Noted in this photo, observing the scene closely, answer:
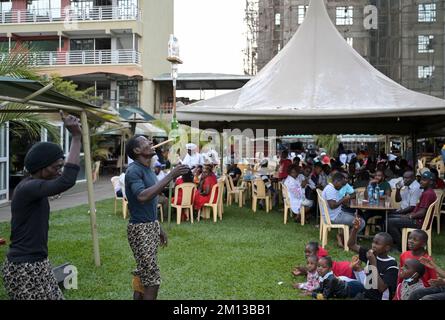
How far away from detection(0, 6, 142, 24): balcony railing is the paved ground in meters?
14.2

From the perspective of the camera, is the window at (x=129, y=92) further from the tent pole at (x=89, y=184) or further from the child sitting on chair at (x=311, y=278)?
the child sitting on chair at (x=311, y=278)

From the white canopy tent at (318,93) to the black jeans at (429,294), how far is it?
4812 millimetres

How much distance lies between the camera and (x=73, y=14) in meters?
30.4

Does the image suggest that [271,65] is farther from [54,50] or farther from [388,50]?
[54,50]

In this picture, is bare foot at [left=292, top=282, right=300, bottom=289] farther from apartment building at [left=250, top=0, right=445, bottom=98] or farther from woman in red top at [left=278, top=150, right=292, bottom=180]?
apartment building at [left=250, top=0, right=445, bottom=98]

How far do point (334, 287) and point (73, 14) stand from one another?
2910 cm

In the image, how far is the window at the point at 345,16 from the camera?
103 ft

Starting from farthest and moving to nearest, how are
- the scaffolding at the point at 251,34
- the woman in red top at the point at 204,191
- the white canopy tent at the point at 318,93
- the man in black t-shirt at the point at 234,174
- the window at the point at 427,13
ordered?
1. the scaffolding at the point at 251,34
2. the window at the point at 427,13
3. the man in black t-shirt at the point at 234,174
4. the woman in red top at the point at 204,191
5. the white canopy tent at the point at 318,93

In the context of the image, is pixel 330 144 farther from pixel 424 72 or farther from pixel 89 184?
pixel 89 184

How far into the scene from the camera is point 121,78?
104ft

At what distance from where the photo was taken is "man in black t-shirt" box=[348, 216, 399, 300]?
491cm

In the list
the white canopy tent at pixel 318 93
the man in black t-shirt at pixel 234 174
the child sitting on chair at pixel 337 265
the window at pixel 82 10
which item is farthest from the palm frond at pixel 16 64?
the window at pixel 82 10

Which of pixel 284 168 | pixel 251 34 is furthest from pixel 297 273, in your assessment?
pixel 251 34
